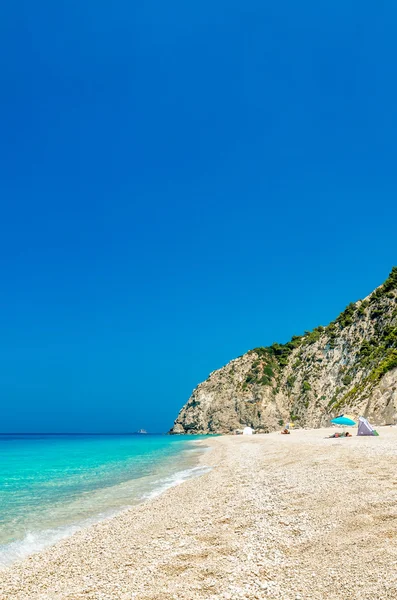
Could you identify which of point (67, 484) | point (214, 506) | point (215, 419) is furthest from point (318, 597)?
point (215, 419)

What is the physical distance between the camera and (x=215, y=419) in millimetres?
113000

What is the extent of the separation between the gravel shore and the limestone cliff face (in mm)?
38992

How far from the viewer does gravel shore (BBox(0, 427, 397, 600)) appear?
18.2ft

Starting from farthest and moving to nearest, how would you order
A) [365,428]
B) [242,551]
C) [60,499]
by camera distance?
[365,428] < [60,499] < [242,551]

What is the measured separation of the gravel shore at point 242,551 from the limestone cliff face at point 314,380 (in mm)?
38992

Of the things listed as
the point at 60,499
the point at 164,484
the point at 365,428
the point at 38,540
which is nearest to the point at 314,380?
the point at 365,428

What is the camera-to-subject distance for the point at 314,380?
294 ft

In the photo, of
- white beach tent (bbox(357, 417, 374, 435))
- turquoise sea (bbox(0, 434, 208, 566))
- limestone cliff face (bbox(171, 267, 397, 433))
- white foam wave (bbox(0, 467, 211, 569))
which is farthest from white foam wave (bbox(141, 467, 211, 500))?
limestone cliff face (bbox(171, 267, 397, 433))

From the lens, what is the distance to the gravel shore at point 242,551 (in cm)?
554

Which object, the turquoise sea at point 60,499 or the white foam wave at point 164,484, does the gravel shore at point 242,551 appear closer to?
the turquoise sea at point 60,499

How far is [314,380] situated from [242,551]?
87722mm

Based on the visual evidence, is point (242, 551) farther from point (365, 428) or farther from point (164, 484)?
point (365, 428)

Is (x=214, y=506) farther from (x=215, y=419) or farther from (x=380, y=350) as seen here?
(x=215, y=419)

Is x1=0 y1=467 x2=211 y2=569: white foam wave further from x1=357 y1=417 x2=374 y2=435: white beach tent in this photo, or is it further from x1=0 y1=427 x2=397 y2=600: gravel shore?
x1=357 y1=417 x2=374 y2=435: white beach tent
